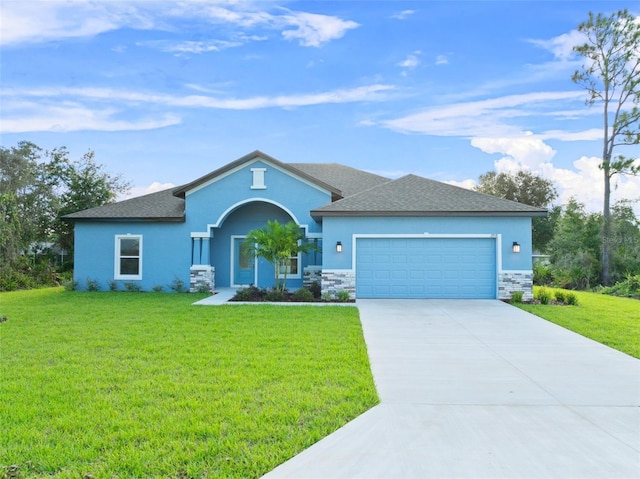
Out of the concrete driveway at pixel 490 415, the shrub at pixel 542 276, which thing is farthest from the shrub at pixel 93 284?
the shrub at pixel 542 276

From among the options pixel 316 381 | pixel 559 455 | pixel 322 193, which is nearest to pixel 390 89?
pixel 322 193

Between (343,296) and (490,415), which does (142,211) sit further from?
(490,415)

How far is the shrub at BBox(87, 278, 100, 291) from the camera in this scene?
16.5m

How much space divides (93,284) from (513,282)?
583 inches

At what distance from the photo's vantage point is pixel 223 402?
4.73 metres

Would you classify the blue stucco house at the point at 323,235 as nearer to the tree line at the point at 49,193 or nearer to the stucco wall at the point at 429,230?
the stucco wall at the point at 429,230

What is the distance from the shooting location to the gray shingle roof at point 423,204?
1398 centimetres

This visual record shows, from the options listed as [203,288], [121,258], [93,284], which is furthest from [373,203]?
[93,284]

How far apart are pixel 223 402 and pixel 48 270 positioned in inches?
805

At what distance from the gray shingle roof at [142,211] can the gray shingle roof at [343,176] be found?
610 cm

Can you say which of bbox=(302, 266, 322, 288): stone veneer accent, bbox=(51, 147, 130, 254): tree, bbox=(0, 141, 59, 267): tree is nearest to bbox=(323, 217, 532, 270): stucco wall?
bbox=(302, 266, 322, 288): stone veneer accent

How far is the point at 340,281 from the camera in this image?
46.6ft

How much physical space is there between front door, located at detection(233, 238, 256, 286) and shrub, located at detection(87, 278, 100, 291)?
16.5ft

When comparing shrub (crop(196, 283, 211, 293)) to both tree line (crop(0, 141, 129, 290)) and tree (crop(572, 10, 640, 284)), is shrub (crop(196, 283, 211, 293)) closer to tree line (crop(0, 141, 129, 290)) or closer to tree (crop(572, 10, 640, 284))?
tree line (crop(0, 141, 129, 290))
